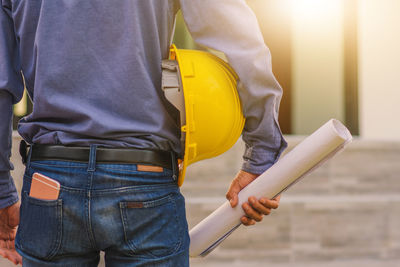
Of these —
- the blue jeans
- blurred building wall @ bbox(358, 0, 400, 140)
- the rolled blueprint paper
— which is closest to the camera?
the blue jeans

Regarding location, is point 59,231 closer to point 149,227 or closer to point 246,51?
point 149,227

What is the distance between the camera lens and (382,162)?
5.57m

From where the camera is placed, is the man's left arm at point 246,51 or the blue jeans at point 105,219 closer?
the blue jeans at point 105,219

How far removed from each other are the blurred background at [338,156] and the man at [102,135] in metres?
3.43

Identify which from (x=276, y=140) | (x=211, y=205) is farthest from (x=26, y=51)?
(x=211, y=205)

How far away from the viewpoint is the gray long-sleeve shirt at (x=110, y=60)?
144 cm

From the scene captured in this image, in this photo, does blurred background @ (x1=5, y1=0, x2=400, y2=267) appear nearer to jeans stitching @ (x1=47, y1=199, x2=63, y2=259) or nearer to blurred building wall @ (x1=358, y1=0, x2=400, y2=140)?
blurred building wall @ (x1=358, y1=0, x2=400, y2=140)

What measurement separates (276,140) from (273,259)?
354 cm

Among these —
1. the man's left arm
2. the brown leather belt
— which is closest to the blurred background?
the man's left arm

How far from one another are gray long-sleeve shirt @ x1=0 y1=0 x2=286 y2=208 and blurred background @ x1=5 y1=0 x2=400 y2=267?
11.2ft

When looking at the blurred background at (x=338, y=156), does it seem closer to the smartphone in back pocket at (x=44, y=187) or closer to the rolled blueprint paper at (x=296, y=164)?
the rolled blueprint paper at (x=296, y=164)

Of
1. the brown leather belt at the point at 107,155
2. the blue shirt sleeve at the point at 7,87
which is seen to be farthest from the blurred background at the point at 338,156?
the brown leather belt at the point at 107,155

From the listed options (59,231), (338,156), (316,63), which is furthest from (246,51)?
(316,63)

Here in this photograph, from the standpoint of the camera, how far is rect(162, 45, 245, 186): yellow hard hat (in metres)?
1.52
